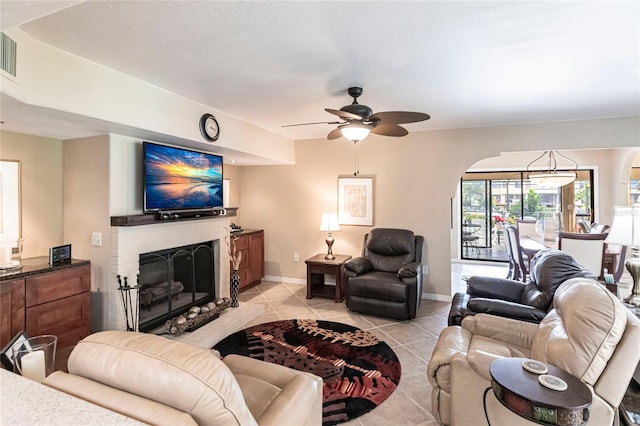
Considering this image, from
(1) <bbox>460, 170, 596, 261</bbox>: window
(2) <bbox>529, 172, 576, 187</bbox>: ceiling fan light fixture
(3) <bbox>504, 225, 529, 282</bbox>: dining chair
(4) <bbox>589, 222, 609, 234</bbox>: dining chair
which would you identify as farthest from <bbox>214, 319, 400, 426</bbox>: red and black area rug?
(1) <bbox>460, 170, 596, 261</bbox>: window

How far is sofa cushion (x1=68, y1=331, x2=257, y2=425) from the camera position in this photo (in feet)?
3.38

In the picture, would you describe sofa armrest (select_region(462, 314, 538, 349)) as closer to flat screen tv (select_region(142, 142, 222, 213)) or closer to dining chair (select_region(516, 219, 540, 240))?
flat screen tv (select_region(142, 142, 222, 213))

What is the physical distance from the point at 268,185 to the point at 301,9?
420 centimetres

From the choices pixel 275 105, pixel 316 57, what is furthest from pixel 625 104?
pixel 275 105

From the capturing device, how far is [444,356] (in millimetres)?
2041

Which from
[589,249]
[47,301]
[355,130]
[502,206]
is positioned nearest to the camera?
[47,301]

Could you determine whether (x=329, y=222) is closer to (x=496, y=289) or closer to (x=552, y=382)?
(x=496, y=289)

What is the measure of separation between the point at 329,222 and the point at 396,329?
193cm

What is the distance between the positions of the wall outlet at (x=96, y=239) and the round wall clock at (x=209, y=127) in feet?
4.74

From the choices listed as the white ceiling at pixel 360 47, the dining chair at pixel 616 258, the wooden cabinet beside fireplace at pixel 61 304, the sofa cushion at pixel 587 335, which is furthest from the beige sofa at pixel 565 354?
the dining chair at pixel 616 258

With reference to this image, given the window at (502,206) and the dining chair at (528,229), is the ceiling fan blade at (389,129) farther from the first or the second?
the window at (502,206)

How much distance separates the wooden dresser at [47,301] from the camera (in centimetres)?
242

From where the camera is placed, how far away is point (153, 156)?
319 cm

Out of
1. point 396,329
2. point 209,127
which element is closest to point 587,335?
point 396,329
